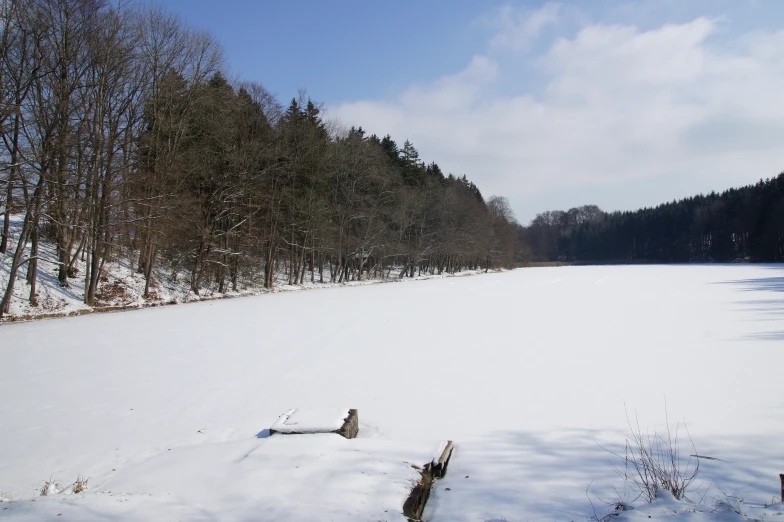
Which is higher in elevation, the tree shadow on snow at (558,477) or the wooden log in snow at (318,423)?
the wooden log in snow at (318,423)

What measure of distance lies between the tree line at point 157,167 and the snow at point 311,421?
1362 centimetres

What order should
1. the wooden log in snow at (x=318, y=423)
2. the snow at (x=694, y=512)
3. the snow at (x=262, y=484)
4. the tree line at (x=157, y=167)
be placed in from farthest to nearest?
1. the tree line at (x=157, y=167)
2. the wooden log in snow at (x=318, y=423)
3. the snow at (x=262, y=484)
4. the snow at (x=694, y=512)

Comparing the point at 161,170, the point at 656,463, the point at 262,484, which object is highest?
the point at 161,170

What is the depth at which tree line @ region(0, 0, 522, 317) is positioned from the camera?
1439cm

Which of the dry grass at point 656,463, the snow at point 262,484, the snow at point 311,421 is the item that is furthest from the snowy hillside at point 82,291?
the dry grass at point 656,463

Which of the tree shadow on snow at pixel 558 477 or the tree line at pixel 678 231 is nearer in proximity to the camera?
the tree shadow on snow at pixel 558 477

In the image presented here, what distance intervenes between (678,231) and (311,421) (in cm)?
12411

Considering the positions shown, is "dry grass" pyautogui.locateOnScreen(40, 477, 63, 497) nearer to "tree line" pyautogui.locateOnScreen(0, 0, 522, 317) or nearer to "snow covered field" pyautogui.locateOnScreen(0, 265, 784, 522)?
"snow covered field" pyautogui.locateOnScreen(0, 265, 784, 522)

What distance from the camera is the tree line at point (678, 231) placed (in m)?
78.4

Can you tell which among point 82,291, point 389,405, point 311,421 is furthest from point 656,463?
point 82,291

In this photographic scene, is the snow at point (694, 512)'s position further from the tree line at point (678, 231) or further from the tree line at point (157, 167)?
the tree line at point (678, 231)

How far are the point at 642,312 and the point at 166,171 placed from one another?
1986 centimetres

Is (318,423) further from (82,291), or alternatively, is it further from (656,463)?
(82,291)

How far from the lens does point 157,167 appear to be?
1911 centimetres
